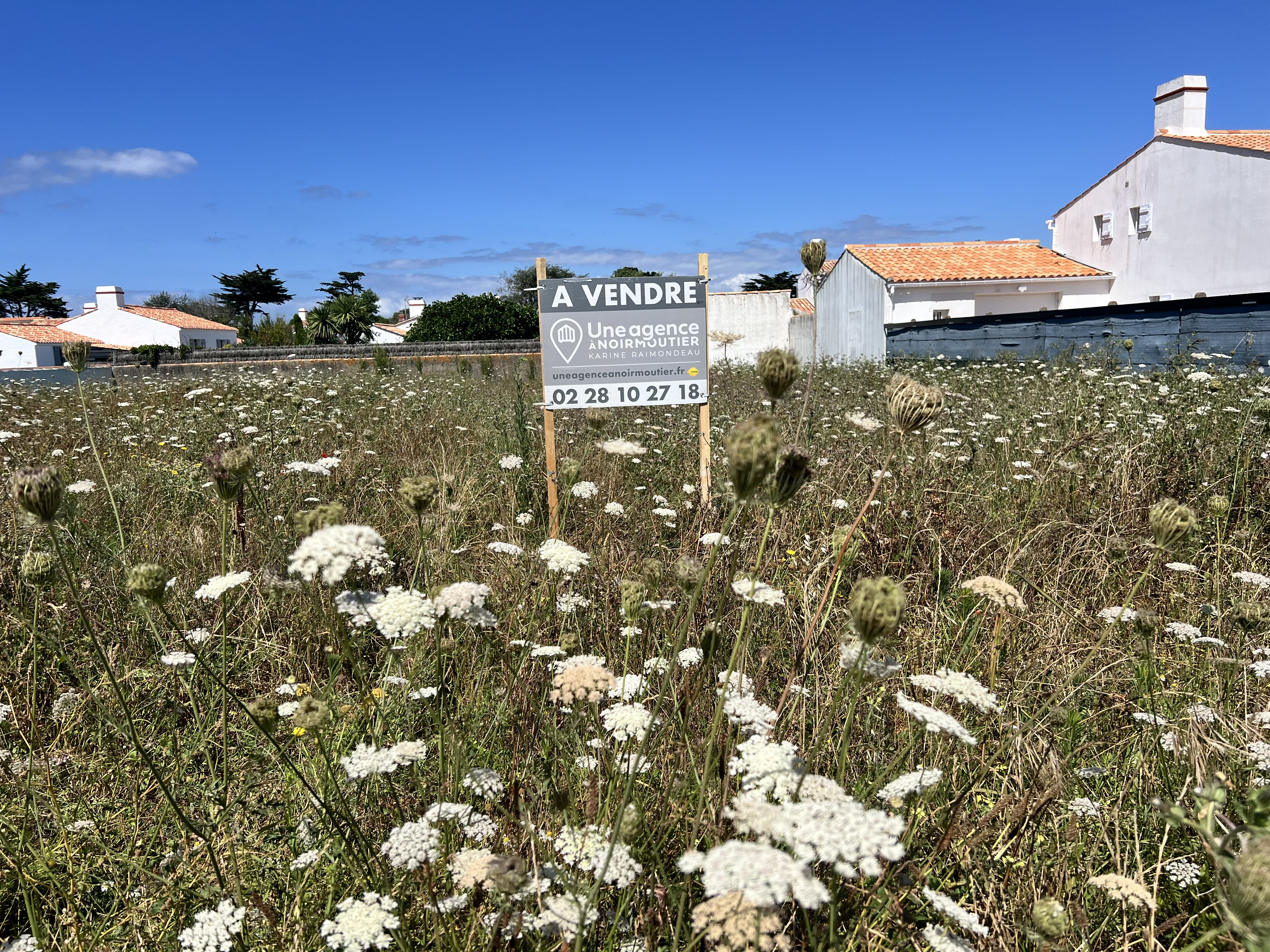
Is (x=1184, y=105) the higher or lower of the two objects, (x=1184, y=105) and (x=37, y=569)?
the higher

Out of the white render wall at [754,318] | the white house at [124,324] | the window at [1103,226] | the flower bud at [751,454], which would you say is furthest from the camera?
the white house at [124,324]

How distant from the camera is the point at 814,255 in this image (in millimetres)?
2814

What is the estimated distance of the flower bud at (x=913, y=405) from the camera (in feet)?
5.33

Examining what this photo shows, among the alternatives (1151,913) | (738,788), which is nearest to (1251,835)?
(1151,913)

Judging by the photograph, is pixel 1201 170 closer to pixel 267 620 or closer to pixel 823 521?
pixel 823 521

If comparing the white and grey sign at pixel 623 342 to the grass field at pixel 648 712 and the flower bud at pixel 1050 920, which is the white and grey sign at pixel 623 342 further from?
the flower bud at pixel 1050 920

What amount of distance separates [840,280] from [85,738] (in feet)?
86.4

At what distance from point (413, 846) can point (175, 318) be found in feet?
218

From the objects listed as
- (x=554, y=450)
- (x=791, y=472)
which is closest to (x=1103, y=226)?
(x=554, y=450)

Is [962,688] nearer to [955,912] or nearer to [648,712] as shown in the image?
[955,912]

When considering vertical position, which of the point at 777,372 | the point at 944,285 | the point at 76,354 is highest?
the point at 944,285

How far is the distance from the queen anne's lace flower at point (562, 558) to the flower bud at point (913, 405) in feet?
2.86

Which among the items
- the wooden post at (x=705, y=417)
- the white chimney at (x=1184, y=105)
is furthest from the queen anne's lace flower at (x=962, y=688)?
the white chimney at (x=1184, y=105)

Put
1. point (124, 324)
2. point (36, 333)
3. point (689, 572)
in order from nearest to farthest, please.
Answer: point (689, 572) < point (36, 333) < point (124, 324)
